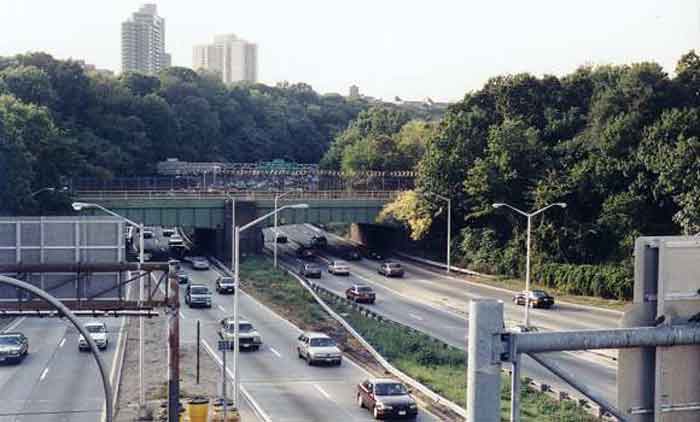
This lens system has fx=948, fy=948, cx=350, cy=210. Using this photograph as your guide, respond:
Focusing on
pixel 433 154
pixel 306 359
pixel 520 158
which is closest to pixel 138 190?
pixel 433 154

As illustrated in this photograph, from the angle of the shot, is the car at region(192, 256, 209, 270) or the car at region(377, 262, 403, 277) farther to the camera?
the car at region(192, 256, 209, 270)

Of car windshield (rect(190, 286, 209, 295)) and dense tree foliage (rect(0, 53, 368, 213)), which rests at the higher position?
dense tree foliage (rect(0, 53, 368, 213))

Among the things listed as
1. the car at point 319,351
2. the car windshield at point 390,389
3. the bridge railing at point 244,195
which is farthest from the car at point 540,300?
the bridge railing at point 244,195

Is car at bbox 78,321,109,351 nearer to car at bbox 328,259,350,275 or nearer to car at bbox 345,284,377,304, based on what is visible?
car at bbox 345,284,377,304

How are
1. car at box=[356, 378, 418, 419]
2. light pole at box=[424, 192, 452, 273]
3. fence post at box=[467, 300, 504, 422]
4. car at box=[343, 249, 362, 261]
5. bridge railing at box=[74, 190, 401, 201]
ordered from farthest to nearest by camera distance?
bridge railing at box=[74, 190, 401, 201]
car at box=[343, 249, 362, 261]
light pole at box=[424, 192, 452, 273]
car at box=[356, 378, 418, 419]
fence post at box=[467, 300, 504, 422]

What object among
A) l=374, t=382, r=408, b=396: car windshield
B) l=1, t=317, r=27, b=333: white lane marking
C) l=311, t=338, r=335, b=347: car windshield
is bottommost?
l=1, t=317, r=27, b=333: white lane marking

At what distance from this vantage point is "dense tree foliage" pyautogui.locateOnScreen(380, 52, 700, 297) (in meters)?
57.9

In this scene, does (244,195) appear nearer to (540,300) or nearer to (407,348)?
(540,300)

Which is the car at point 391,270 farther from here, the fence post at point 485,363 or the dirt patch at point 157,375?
the fence post at point 485,363

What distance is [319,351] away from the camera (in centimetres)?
3838

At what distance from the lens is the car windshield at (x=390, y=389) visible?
29769 mm

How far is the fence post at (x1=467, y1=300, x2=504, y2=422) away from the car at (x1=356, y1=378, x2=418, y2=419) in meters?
23.7

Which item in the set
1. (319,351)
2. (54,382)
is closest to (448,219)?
(319,351)

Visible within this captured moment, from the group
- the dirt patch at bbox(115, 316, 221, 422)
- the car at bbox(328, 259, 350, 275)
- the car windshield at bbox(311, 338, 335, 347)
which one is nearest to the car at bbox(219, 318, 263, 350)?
the dirt patch at bbox(115, 316, 221, 422)
